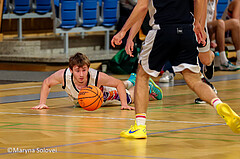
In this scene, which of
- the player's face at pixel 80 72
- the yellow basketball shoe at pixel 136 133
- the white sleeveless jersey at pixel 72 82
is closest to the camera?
the yellow basketball shoe at pixel 136 133

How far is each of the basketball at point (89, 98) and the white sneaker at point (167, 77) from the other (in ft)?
9.73

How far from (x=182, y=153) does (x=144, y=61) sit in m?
0.93

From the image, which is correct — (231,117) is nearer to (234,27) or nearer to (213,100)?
(213,100)

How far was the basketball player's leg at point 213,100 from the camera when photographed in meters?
3.99

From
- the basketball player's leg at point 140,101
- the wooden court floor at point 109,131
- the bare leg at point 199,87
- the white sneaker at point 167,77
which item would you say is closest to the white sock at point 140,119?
the basketball player's leg at point 140,101

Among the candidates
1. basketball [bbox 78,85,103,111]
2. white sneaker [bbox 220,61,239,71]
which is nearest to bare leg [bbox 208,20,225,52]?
white sneaker [bbox 220,61,239,71]

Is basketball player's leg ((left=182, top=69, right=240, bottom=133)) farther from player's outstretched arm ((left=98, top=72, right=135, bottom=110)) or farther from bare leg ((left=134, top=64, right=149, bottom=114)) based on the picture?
player's outstretched arm ((left=98, top=72, right=135, bottom=110))

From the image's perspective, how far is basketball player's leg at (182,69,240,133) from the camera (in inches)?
157

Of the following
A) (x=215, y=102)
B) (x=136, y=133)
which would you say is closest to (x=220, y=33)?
(x=215, y=102)

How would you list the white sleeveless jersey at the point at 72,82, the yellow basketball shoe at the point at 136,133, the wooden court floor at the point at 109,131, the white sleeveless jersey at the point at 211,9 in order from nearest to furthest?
the wooden court floor at the point at 109,131, the yellow basketball shoe at the point at 136,133, the white sleeveless jersey at the point at 72,82, the white sleeveless jersey at the point at 211,9

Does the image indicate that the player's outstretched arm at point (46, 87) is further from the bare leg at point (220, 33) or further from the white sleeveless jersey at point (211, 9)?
the bare leg at point (220, 33)

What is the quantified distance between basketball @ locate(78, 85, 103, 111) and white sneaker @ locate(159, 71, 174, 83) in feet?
9.73

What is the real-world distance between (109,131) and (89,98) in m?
1.02

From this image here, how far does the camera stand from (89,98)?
18.1ft
